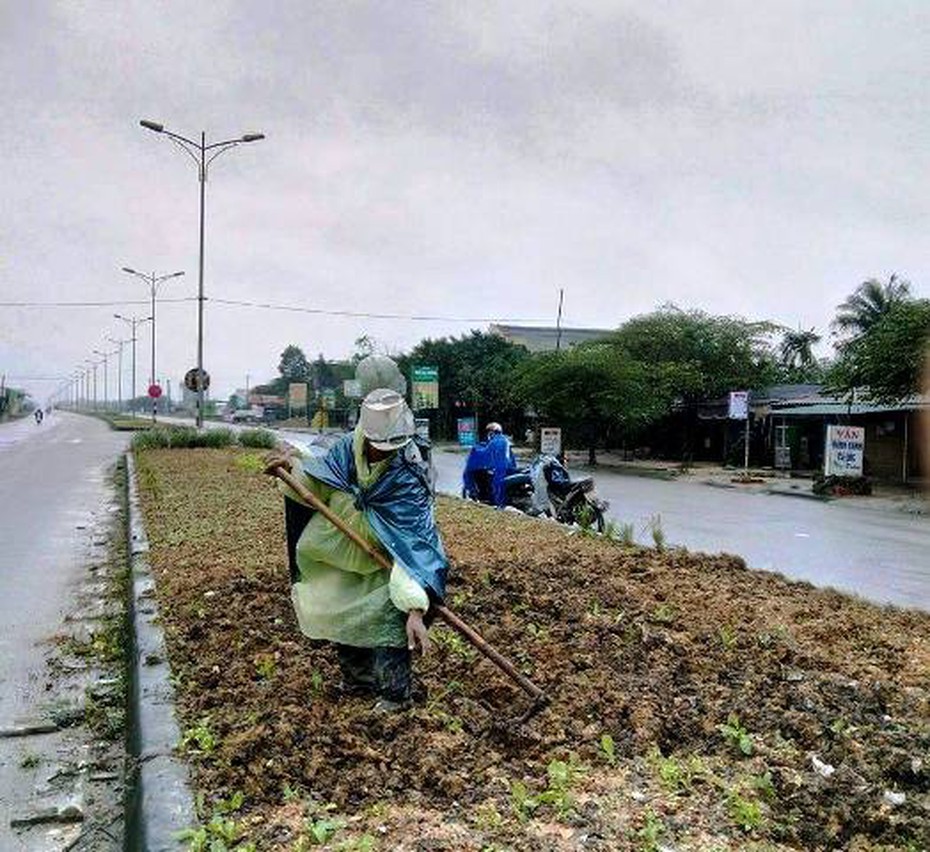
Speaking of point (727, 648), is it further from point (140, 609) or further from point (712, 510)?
point (712, 510)

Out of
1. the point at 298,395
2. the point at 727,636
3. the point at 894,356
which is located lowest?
the point at 727,636

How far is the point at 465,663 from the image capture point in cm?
439

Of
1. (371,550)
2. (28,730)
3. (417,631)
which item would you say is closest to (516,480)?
(28,730)

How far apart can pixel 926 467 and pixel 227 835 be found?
79.0 ft

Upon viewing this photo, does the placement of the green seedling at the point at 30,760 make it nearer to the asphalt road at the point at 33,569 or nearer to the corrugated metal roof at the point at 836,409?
the asphalt road at the point at 33,569

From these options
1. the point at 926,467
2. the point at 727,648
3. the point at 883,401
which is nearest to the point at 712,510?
the point at 883,401

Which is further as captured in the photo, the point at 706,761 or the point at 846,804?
the point at 706,761

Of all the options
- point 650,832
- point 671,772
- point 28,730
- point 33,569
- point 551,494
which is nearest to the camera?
point 650,832

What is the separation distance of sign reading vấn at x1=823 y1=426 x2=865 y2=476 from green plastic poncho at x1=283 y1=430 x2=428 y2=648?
18.7 metres

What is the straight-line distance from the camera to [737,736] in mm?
3451

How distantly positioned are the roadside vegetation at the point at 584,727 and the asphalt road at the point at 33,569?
76 centimetres

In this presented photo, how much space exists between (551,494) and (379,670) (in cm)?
843

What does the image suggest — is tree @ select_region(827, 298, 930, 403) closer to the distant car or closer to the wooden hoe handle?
the wooden hoe handle

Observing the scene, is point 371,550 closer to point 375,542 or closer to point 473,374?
point 375,542
